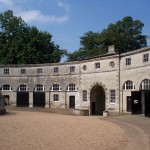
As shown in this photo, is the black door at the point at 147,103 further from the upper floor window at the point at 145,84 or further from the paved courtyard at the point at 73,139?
the paved courtyard at the point at 73,139

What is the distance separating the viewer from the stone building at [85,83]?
1226 inches

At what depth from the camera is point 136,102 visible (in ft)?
98.2

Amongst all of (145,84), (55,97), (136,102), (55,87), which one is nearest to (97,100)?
(55,97)

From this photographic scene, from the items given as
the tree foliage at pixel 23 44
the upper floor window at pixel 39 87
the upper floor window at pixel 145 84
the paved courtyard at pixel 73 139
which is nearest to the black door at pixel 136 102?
the upper floor window at pixel 145 84

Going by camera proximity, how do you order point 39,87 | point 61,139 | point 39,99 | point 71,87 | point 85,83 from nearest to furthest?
point 61,139, point 85,83, point 71,87, point 39,99, point 39,87

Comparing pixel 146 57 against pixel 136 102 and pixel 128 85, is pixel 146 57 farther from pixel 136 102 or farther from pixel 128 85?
pixel 136 102

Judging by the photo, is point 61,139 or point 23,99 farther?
point 23,99

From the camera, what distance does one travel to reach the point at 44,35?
5603 cm

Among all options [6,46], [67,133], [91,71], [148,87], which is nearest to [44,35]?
[6,46]

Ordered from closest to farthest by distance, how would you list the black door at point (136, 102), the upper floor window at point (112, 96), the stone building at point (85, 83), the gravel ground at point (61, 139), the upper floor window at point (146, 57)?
the gravel ground at point (61, 139) → the upper floor window at point (146, 57) → the black door at point (136, 102) → the stone building at point (85, 83) → the upper floor window at point (112, 96)

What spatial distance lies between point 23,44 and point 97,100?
20.9 metres

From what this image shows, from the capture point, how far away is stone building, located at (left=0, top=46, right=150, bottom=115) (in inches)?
1226

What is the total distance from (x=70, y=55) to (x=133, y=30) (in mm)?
14039

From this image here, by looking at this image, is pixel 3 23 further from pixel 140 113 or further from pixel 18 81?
pixel 140 113
